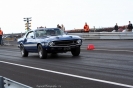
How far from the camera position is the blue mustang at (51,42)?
13.4 meters

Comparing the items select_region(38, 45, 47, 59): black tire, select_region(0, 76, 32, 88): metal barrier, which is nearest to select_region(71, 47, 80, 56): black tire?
select_region(38, 45, 47, 59): black tire

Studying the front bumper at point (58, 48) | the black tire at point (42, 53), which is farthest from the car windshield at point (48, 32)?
the front bumper at point (58, 48)

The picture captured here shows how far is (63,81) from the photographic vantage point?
25.1 feet

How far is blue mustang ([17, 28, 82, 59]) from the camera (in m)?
13.4

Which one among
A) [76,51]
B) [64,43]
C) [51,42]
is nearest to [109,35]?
[76,51]

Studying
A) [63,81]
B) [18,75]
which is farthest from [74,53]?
[63,81]

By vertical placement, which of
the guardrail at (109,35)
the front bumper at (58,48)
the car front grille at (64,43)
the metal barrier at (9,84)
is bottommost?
the guardrail at (109,35)

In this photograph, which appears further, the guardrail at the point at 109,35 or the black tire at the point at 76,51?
the guardrail at the point at 109,35

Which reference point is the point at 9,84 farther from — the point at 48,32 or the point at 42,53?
the point at 48,32

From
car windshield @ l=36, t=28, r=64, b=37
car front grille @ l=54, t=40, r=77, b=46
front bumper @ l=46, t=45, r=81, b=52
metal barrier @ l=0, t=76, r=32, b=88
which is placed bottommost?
front bumper @ l=46, t=45, r=81, b=52

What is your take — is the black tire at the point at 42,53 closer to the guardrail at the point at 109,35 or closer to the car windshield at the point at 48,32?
the car windshield at the point at 48,32

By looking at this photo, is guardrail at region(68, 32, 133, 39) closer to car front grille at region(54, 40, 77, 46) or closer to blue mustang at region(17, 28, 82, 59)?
blue mustang at region(17, 28, 82, 59)

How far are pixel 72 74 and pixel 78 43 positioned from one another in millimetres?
5236

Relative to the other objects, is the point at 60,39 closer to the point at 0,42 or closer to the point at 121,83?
the point at 121,83
